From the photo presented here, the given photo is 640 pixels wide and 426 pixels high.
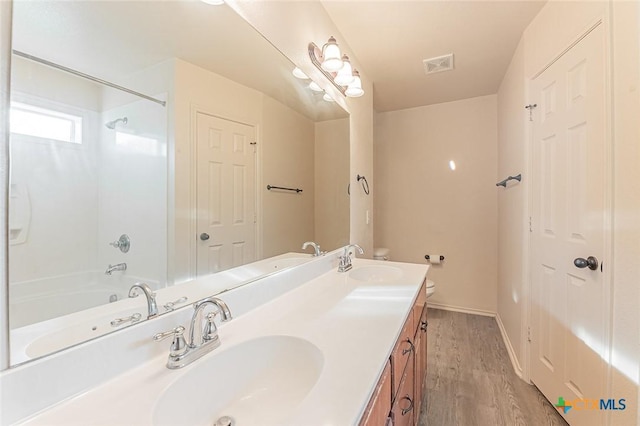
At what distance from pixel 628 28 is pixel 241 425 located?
6.53 feet

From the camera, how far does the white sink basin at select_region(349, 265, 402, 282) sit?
5.60 feet

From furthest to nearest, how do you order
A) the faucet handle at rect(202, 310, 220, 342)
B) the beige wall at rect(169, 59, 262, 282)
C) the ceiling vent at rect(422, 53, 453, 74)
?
the ceiling vent at rect(422, 53, 453, 74) < the beige wall at rect(169, 59, 262, 282) < the faucet handle at rect(202, 310, 220, 342)

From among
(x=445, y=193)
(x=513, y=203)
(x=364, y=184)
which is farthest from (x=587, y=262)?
(x=445, y=193)

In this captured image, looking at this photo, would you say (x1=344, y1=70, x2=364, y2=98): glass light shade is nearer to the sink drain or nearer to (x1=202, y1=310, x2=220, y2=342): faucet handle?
(x1=202, y1=310, x2=220, y2=342): faucet handle

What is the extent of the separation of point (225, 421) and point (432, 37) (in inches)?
97.9

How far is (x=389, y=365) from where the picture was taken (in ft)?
2.64

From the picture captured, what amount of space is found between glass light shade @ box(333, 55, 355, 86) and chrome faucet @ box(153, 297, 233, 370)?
1648 millimetres

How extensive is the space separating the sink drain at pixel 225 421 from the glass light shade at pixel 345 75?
186 centimetres

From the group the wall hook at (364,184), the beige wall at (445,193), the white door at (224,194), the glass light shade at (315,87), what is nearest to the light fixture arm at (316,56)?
the glass light shade at (315,87)

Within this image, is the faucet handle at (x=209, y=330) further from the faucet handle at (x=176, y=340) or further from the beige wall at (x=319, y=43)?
the beige wall at (x=319, y=43)

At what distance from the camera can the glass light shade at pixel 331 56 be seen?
5.25ft

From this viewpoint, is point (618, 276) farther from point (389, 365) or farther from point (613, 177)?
point (389, 365)

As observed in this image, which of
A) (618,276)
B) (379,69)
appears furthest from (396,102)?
(618,276)

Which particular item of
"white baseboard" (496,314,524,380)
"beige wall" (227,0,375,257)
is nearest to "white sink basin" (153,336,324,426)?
"beige wall" (227,0,375,257)
